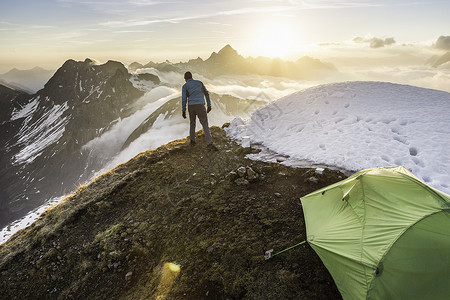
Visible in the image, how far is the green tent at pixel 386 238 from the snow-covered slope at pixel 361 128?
4.23 meters

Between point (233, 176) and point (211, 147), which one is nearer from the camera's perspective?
point (233, 176)

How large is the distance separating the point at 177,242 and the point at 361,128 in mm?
11941

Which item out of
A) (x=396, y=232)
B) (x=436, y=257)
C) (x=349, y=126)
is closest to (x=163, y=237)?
(x=396, y=232)

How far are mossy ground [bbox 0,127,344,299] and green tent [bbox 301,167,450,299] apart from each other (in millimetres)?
601

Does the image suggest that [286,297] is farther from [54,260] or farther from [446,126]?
[446,126]

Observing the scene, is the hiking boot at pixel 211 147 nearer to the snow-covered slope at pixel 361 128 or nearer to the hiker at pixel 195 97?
the hiker at pixel 195 97

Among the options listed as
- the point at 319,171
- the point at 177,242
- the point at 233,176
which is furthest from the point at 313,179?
the point at 177,242

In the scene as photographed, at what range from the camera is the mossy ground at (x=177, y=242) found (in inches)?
253

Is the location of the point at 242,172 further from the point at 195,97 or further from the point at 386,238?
the point at 386,238

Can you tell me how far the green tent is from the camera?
5109mm

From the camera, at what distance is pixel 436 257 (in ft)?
16.9

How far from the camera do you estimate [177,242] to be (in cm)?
830

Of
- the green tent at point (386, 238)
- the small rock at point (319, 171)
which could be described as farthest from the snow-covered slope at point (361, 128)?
the green tent at point (386, 238)

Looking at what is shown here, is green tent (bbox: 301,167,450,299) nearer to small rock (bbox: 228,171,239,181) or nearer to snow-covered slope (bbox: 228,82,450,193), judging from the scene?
snow-covered slope (bbox: 228,82,450,193)
